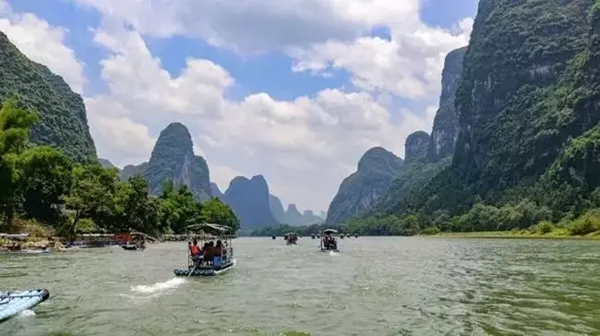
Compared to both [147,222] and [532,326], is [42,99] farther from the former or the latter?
[532,326]

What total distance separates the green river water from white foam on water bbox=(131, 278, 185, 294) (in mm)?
113

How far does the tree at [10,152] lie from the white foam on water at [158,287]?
54.6m

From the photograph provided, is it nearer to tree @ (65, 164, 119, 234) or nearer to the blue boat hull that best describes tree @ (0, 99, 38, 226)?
tree @ (65, 164, 119, 234)

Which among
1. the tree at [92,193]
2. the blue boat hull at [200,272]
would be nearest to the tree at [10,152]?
the tree at [92,193]

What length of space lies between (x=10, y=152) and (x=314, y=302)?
7023 cm

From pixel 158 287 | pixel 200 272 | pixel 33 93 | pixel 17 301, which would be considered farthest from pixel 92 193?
pixel 33 93

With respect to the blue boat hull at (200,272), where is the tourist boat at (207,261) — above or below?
above

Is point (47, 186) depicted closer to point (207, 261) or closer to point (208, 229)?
point (208, 229)

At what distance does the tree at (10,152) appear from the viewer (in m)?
80.4

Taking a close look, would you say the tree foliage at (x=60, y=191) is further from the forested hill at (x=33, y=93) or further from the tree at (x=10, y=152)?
the forested hill at (x=33, y=93)

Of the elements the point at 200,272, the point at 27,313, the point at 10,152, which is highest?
the point at 10,152

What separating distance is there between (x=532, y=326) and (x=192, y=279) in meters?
22.1

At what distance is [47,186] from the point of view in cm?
9631

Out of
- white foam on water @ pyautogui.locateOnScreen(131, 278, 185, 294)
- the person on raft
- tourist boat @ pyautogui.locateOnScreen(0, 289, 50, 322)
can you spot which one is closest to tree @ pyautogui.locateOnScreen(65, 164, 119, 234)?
the person on raft
